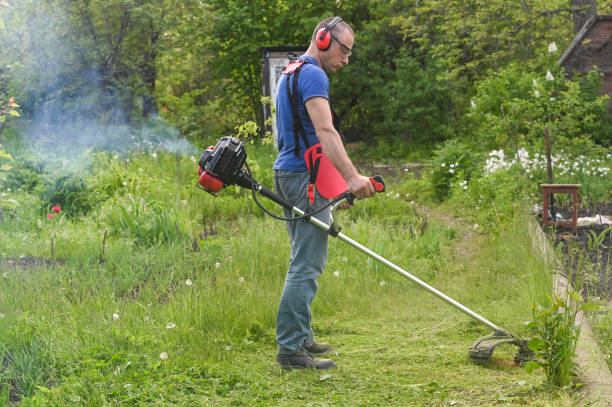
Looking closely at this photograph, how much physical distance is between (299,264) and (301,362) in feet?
1.78

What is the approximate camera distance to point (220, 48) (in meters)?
15.3

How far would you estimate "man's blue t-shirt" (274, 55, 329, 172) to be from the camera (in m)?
3.50

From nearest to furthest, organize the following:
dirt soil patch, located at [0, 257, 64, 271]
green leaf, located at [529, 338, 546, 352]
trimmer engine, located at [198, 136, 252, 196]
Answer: green leaf, located at [529, 338, 546, 352]
trimmer engine, located at [198, 136, 252, 196]
dirt soil patch, located at [0, 257, 64, 271]

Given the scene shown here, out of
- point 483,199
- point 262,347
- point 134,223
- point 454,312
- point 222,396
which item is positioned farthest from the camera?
point 483,199

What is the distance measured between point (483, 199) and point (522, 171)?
609 millimetres

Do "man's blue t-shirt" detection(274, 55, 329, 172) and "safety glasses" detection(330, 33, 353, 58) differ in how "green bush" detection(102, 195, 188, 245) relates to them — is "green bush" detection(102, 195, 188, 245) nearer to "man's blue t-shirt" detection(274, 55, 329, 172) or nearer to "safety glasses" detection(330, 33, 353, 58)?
"man's blue t-shirt" detection(274, 55, 329, 172)

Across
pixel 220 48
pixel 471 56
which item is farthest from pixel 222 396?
pixel 220 48

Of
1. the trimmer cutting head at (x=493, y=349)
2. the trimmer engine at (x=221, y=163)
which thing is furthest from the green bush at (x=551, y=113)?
the trimmer engine at (x=221, y=163)

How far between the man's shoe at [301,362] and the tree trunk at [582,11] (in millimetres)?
9234

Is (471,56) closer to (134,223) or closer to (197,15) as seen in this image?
(197,15)

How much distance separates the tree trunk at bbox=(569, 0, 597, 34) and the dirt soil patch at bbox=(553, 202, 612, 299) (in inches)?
192

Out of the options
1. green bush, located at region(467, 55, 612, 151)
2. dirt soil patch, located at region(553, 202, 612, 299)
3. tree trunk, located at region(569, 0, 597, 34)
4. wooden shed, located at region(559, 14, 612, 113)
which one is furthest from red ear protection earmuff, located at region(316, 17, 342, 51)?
tree trunk, located at region(569, 0, 597, 34)

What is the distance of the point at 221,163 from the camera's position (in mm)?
3600

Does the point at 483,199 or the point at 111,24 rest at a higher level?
the point at 111,24
